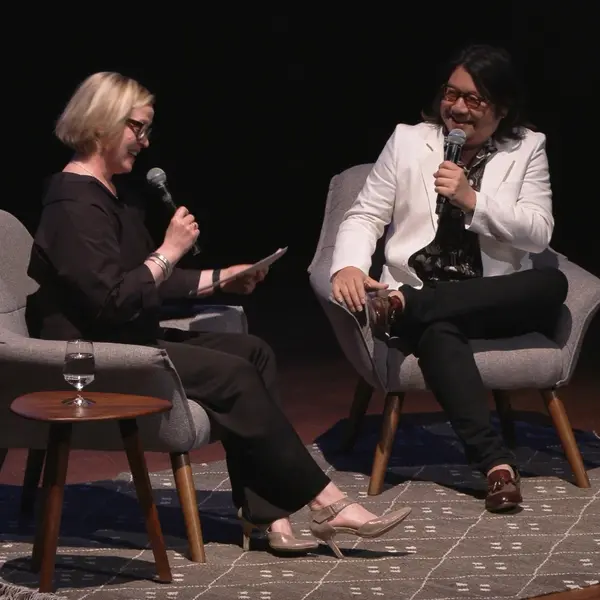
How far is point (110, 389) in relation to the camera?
12.5ft

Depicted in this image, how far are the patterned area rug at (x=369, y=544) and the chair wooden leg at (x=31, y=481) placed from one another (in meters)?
0.05

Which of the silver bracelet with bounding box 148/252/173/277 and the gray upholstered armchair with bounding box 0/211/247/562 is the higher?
the silver bracelet with bounding box 148/252/173/277

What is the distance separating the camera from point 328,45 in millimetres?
9297

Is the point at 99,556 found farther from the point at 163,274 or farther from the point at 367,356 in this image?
the point at 367,356

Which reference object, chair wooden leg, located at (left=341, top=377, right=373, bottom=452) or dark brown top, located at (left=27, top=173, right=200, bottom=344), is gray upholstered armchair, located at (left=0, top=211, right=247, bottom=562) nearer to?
dark brown top, located at (left=27, top=173, right=200, bottom=344)

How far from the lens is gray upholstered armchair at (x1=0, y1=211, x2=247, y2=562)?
3.74 m

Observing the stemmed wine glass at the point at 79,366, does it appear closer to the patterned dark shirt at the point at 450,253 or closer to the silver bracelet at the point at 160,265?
the silver bracelet at the point at 160,265

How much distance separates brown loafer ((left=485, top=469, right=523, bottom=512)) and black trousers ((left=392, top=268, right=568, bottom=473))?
50 millimetres

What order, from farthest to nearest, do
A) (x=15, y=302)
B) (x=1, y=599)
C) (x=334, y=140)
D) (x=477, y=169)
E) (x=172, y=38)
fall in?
1. (x=334, y=140)
2. (x=172, y=38)
3. (x=477, y=169)
4. (x=15, y=302)
5. (x=1, y=599)

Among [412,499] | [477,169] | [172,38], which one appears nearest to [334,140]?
[172,38]

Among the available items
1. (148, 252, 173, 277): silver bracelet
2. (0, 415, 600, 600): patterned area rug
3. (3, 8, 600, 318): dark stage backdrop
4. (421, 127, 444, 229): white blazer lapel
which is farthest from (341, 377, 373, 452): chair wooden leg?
(3, 8, 600, 318): dark stage backdrop

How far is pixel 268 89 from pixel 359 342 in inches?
197

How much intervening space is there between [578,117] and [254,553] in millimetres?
6650

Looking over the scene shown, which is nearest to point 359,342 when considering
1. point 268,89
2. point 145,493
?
point 145,493
